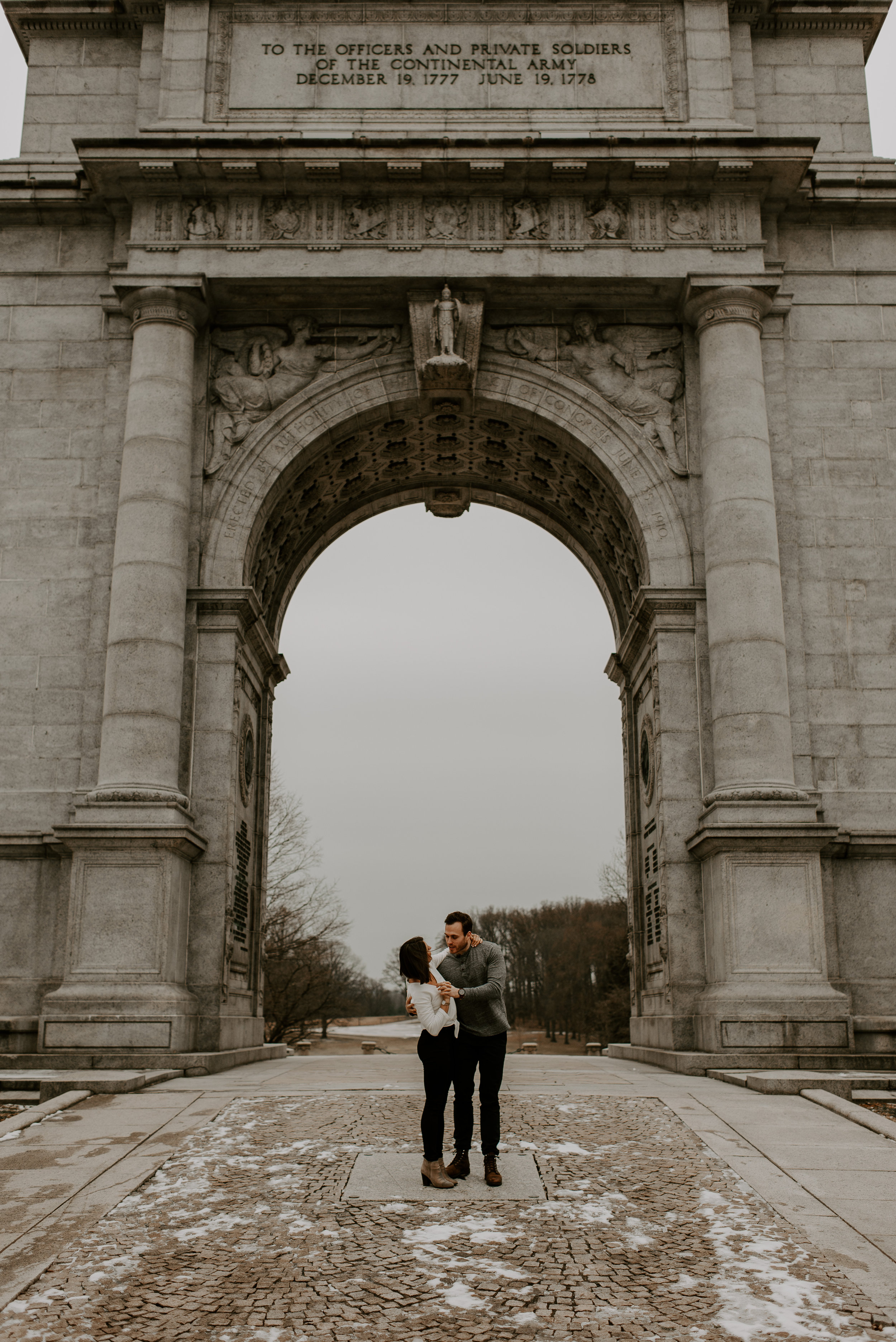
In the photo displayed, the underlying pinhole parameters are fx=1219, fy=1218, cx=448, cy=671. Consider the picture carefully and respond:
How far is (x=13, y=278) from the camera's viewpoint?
20.9 m

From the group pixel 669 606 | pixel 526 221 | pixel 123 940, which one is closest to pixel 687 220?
pixel 526 221

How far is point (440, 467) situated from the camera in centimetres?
2383

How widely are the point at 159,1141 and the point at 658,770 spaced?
35.8 feet

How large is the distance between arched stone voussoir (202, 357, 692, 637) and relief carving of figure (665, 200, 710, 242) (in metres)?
2.94

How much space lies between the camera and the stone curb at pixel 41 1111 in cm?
1109

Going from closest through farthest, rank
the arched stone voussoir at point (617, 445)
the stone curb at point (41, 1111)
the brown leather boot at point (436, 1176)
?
the brown leather boot at point (436, 1176) < the stone curb at point (41, 1111) < the arched stone voussoir at point (617, 445)

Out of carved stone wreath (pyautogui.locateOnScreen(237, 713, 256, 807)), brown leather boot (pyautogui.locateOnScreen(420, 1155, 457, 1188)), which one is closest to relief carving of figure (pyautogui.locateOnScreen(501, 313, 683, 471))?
carved stone wreath (pyautogui.locateOnScreen(237, 713, 256, 807))

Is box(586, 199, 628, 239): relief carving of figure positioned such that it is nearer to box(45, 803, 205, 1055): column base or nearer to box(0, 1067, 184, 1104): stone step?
box(45, 803, 205, 1055): column base

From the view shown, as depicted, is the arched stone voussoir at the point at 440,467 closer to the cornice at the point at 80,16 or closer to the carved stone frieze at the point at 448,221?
the carved stone frieze at the point at 448,221

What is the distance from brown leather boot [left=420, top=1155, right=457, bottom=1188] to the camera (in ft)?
27.8

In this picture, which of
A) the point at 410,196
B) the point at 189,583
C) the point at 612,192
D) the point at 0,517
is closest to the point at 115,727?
the point at 189,583

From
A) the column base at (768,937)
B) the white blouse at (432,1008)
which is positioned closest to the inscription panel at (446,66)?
the column base at (768,937)

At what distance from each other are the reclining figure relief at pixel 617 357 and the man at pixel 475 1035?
13.1m

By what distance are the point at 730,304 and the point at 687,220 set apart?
1.69 metres
